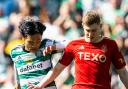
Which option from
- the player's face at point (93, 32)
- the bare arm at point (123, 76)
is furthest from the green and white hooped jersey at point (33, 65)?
the bare arm at point (123, 76)

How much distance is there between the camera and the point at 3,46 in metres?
13.8

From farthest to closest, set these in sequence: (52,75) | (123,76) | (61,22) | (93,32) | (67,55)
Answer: (61,22)
(52,75)
(67,55)
(123,76)
(93,32)

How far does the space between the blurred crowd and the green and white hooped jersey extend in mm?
3392

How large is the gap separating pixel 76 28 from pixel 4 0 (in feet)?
7.06

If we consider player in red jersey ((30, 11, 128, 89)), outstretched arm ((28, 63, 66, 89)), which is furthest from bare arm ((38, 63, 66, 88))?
player in red jersey ((30, 11, 128, 89))

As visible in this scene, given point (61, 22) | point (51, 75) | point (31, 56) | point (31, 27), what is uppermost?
point (31, 27)

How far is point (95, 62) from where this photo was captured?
741 cm

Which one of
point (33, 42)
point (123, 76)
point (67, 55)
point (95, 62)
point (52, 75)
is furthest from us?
point (33, 42)

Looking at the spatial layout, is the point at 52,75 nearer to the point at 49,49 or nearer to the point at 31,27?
the point at 49,49

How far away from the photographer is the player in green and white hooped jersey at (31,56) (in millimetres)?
8008

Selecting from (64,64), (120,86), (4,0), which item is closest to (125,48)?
(120,86)

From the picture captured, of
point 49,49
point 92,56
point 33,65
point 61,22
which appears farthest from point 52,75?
point 61,22

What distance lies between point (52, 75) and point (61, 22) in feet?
18.2

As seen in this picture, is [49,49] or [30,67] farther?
[30,67]
